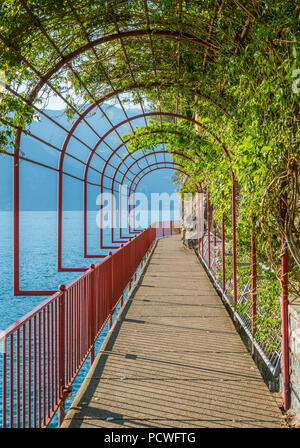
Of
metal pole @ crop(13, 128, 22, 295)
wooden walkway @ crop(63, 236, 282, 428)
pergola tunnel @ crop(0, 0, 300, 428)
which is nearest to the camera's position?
pergola tunnel @ crop(0, 0, 300, 428)

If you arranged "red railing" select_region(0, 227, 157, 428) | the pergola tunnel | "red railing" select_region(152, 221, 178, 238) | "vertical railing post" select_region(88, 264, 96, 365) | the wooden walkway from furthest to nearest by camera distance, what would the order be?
"red railing" select_region(152, 221, 178, 238)
"vertical railing post" select_region(88, 264, 96, 365)
the wooden walkway
the pergola tunnel
"red railing" select_region(0, 227, 157, 428)

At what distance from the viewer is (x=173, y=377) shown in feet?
11.5

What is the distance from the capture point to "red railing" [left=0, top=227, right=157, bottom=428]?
2096 millimetres

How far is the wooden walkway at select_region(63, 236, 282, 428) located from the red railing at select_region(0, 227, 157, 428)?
0.75 feet

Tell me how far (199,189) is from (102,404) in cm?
1098

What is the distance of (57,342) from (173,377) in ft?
3.99

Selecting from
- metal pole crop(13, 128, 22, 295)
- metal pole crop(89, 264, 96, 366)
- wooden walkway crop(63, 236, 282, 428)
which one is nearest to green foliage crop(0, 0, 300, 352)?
metal pole crop(13, 128, 22, 295)

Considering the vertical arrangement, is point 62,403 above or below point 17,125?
below

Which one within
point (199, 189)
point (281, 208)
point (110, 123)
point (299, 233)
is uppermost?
point (110, 123)

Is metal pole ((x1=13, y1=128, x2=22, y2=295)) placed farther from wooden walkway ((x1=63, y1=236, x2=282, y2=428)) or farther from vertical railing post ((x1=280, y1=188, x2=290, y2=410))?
vertical railing post ((x1=280, y1=188, x2=290, y2=410))

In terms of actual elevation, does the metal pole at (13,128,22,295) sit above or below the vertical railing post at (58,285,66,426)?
above

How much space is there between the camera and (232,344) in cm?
440
